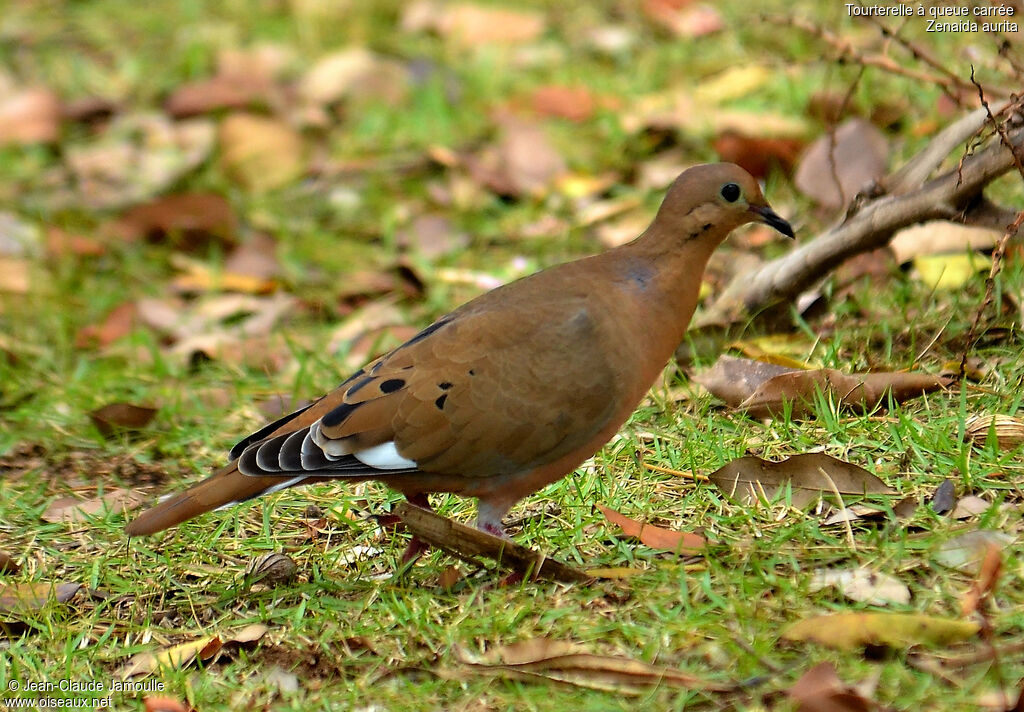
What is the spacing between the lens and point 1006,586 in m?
2.75

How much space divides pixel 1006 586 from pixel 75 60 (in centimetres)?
599

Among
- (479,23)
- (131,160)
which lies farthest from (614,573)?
(479,23)

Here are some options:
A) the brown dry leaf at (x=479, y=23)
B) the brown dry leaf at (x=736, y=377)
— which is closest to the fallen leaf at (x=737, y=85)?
the brown dry leaf at (x=479, y=23)

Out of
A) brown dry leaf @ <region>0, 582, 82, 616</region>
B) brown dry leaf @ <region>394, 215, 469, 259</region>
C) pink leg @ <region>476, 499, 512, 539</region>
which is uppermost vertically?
pink leg @ <region>476, 499, 512, 539</region>

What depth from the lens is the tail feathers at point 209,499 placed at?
10.2ft

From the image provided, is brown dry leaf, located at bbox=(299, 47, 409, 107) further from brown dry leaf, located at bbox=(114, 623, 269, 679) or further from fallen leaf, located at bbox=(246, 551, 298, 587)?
brown dry leaf, located at bbox=(114, 623, 269, 679)

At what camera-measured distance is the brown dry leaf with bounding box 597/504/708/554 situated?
3066 mm

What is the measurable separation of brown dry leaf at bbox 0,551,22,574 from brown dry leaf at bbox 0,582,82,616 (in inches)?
3.9

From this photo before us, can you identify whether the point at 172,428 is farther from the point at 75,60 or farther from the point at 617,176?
the point at 75,60

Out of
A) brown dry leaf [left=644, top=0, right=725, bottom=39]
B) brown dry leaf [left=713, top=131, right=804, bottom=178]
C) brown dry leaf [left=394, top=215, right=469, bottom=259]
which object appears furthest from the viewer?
brown dry leaf [left=644, top=0, right=725, bottom=39]

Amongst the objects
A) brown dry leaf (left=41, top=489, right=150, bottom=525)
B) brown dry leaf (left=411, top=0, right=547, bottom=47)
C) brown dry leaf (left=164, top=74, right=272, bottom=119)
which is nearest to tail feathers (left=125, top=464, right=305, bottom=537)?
brown dry leaf (left=41, top=489, right=150, bottom=525)

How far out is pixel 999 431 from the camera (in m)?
3.30

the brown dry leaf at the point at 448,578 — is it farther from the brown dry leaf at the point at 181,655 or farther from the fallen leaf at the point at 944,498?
the fallen leaf at the point at 944,498

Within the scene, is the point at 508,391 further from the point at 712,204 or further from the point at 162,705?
the point at 162,705
